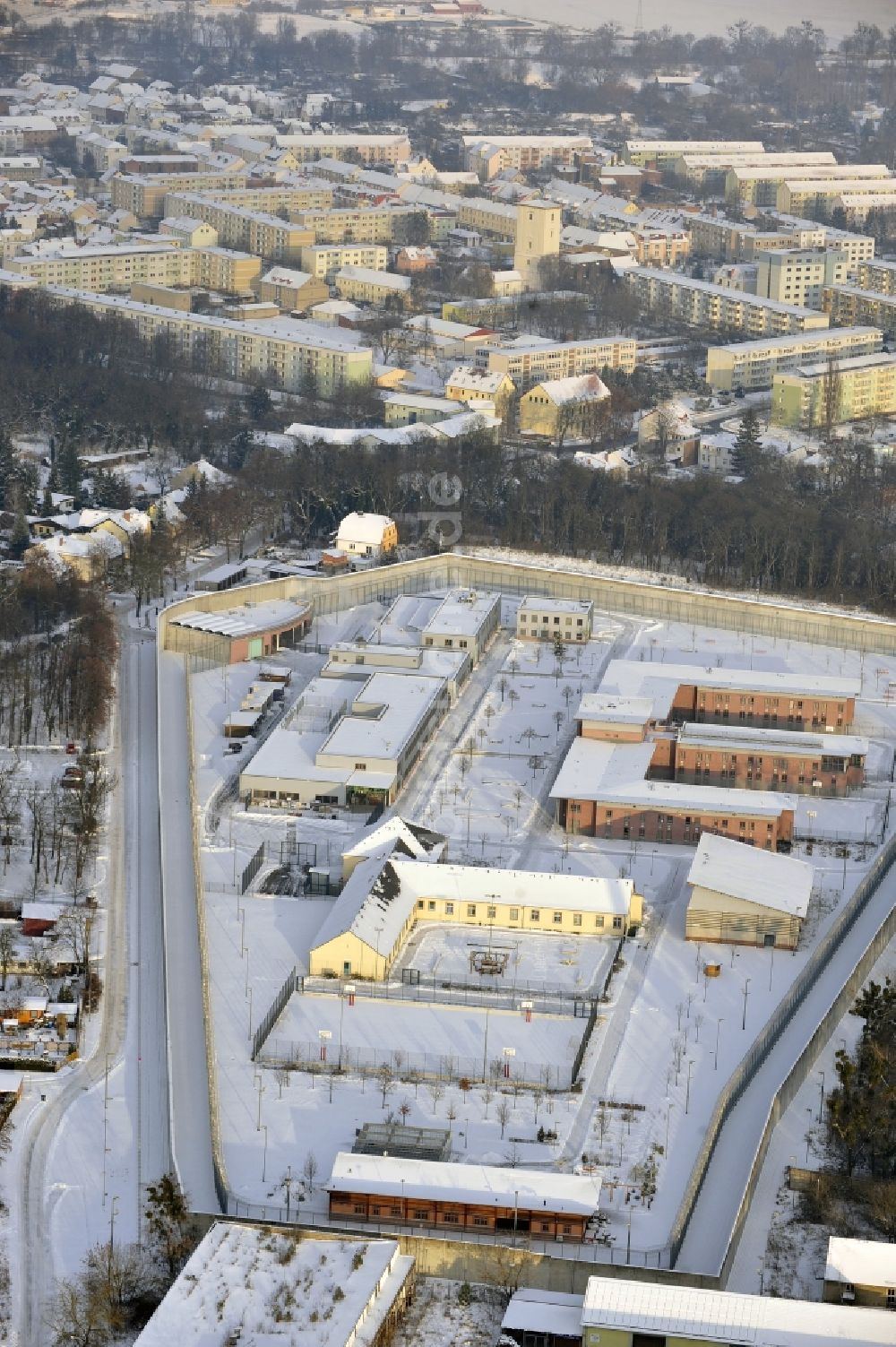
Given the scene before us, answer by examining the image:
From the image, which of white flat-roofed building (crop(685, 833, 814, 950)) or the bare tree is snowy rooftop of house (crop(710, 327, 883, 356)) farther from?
the bare tree

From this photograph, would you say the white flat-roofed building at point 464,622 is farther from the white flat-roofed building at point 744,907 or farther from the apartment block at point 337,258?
the apartment block at point 337,258

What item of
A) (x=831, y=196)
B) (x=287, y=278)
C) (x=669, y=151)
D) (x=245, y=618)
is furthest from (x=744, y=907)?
(x=669, y=151)

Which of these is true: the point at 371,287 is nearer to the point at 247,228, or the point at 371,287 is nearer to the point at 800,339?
the point at 247,228

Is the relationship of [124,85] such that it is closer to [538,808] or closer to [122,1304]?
[538,808]

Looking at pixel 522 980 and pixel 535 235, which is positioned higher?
pixel 535 235

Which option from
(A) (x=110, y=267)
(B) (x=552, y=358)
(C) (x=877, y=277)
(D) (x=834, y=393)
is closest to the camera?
(D) (x=834, y=393)

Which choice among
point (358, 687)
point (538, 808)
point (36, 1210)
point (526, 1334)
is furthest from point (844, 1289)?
point (358, 687)

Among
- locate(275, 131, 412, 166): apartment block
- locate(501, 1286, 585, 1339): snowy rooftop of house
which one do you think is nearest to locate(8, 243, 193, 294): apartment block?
locate(275, 131, 412, 166): apartment block

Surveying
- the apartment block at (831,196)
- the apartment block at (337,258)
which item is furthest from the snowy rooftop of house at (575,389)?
the apartment block at (831,196)

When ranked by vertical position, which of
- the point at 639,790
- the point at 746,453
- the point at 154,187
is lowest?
the point at 746,453
